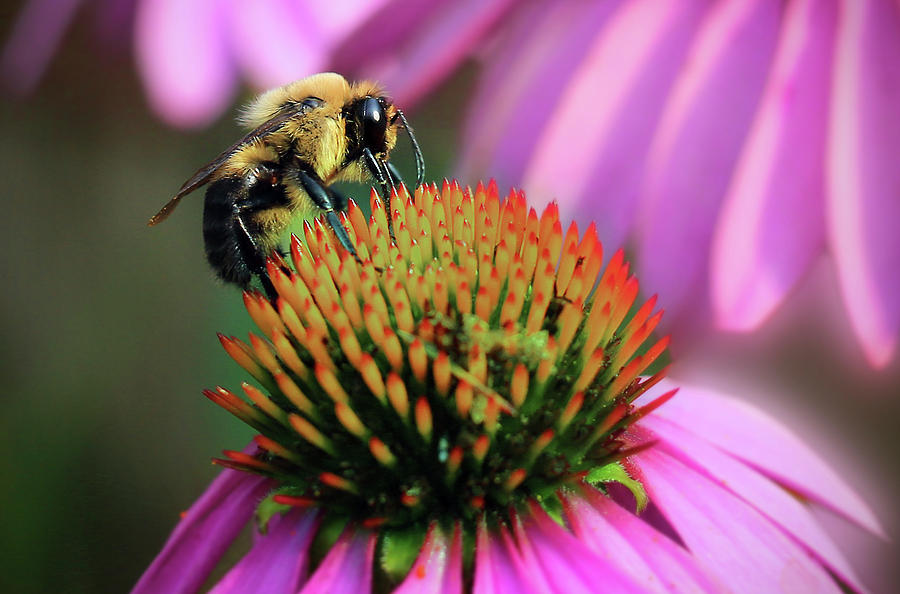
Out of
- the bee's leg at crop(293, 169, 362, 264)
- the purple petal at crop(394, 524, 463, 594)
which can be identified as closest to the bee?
the bee's leg at crop(293, 169, 362, 264)

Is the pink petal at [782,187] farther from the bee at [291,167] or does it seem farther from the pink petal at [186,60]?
the pink petal at [186,60]

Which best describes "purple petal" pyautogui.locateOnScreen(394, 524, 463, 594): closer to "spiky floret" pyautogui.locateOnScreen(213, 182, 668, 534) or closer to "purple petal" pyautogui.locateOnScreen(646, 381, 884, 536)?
"spiky floret" pyautogui.locateOnScreen(213, 182, 668, 534)

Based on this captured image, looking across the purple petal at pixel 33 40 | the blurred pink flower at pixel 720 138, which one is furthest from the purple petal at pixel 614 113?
the purple petal at pixel 33 40

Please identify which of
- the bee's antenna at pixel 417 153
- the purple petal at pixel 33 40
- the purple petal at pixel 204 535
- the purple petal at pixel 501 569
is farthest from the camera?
the purple petal at pixel 33 40

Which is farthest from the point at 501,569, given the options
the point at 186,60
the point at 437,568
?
the point at 186,60

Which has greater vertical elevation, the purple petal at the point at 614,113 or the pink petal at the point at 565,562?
the purple petal at the point at 614,113

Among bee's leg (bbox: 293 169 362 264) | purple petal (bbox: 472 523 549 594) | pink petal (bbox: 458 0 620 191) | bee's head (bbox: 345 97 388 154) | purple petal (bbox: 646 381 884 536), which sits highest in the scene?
pink petal (bbox: 458 0 620 191)

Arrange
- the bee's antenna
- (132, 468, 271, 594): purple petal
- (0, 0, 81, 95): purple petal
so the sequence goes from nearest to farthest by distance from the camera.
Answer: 1. (132, 468, 271, 594): purple petal
2. the bee's antenna
3. (0, 0, 81, 95): purple petal

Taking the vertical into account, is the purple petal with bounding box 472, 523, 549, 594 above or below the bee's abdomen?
below
